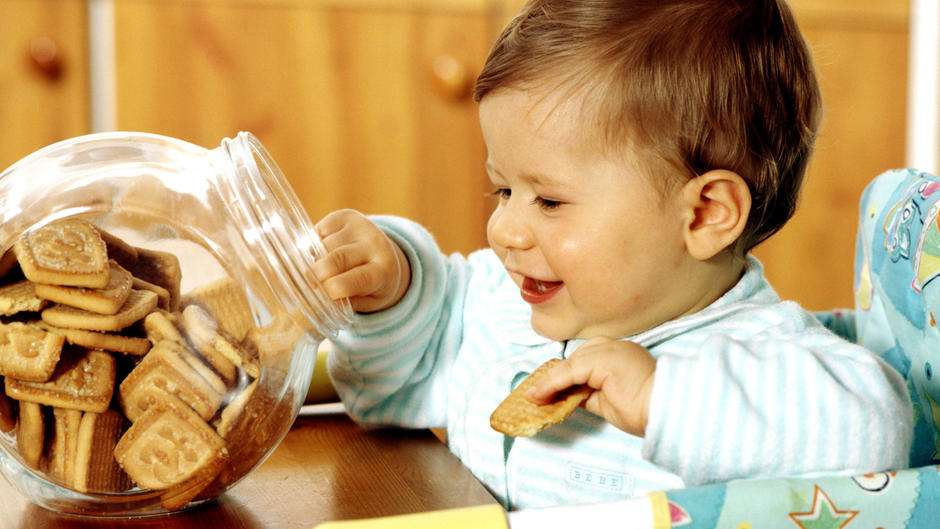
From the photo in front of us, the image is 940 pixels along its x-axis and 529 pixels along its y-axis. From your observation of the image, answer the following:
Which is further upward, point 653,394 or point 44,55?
point 44,55

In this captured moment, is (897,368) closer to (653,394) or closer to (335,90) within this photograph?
(653,394)

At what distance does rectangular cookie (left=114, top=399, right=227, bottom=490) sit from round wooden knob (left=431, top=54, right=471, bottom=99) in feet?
4.33

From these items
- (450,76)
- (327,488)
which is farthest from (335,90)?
(327,488)

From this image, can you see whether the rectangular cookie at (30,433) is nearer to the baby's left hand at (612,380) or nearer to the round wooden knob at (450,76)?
the baby's left hand at (612,380)

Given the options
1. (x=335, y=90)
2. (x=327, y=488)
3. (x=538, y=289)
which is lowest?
(x=327, y=488)

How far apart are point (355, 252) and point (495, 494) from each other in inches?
8.8

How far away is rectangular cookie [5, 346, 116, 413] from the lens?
550 millimetres

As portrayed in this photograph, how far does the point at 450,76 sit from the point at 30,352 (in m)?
1.34

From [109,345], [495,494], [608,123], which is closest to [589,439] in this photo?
[495,494]

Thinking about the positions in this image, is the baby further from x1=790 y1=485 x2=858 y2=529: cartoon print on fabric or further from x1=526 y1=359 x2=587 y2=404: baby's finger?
x1=790 y1=485 x2=858 y2=529: cartoon print on fabric

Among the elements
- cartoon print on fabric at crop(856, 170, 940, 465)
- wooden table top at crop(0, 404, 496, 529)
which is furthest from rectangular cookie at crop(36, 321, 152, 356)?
cartoon print on fabric at crop(856, 170, 940, 465)

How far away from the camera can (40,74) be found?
1.64m

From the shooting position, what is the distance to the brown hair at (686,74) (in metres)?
0.68

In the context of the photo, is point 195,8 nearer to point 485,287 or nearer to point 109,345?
point 485,287
